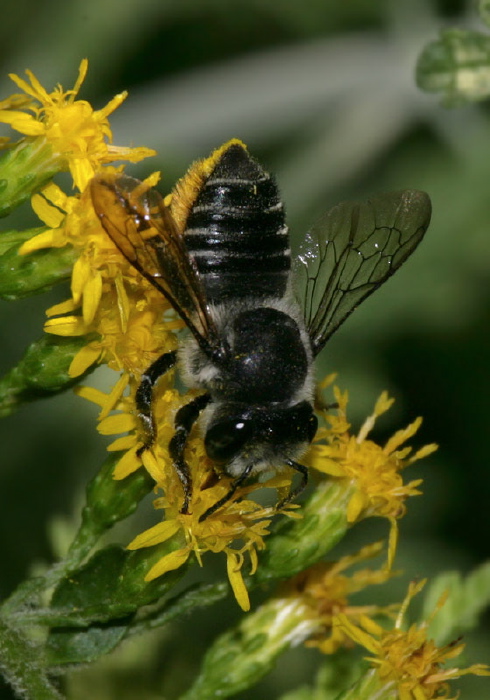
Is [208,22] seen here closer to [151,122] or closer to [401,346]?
[151,122]

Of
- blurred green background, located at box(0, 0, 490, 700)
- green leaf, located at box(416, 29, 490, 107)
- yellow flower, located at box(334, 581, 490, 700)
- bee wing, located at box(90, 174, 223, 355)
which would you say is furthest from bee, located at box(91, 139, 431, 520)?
blurred green background, located at box(0, 0, 490, 700)

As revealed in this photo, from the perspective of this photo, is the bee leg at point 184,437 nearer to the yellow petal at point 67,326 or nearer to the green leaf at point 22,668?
the yellow petal at point 67,326

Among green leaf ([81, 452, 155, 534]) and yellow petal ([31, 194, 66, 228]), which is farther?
green leaf ([81, 452, 155, 534])

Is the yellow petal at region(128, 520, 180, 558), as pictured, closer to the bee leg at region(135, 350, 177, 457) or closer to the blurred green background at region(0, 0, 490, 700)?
the bee leg at region(135, 350, 177, 457)

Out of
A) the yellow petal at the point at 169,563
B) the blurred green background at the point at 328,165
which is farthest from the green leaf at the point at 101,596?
the blurred green background at the point at 328,165

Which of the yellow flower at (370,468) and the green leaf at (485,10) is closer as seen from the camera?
the yellow flower at (370,468)

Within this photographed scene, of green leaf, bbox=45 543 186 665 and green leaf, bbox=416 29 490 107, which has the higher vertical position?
green leaf, bbox=416 29 490 107

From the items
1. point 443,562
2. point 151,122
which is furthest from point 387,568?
point 151,122

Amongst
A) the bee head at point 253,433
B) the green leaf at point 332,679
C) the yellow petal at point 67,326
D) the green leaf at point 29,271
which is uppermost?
the green leaf at point 29,271
